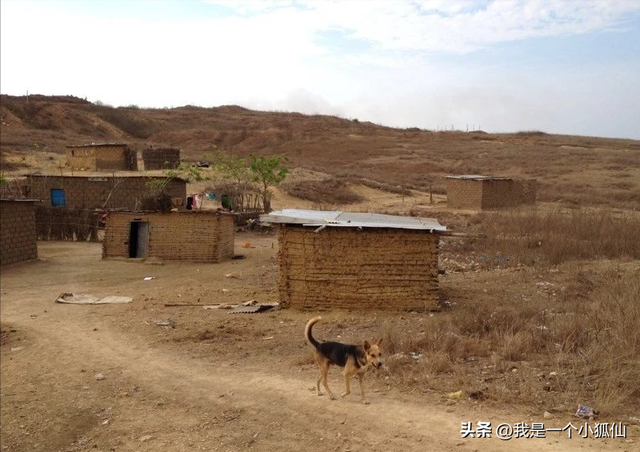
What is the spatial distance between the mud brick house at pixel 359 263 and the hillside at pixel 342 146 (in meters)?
19.6

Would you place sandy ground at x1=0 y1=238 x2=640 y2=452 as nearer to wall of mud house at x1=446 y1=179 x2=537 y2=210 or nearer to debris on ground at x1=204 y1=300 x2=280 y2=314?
debris on ground at x1=204 y1=300 x2=280 y2=314

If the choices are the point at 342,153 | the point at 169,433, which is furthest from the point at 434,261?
the point at 342,153

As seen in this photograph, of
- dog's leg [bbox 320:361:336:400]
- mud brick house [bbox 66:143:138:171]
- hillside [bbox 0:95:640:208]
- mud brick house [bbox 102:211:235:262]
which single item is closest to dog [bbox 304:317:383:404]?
dog's leg [bbox 320:361:336:400]

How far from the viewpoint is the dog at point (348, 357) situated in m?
5.86

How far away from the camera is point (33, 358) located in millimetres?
8891

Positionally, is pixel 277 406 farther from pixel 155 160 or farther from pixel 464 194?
pixel 155 160

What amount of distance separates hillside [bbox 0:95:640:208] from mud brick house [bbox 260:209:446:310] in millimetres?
19582

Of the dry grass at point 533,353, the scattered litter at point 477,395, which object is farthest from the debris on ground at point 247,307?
the scattered litter at point 477,395

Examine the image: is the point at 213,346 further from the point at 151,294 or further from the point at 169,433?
the point at 151,294

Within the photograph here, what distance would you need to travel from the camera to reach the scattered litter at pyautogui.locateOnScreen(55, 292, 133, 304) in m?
12.0

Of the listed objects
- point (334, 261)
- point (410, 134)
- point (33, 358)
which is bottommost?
point (33, 358)

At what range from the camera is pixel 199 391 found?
7.16 m

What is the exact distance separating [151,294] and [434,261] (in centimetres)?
591

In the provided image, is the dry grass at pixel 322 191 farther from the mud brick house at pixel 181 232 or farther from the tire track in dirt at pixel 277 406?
the tire track in dirt at pixel 277 406
